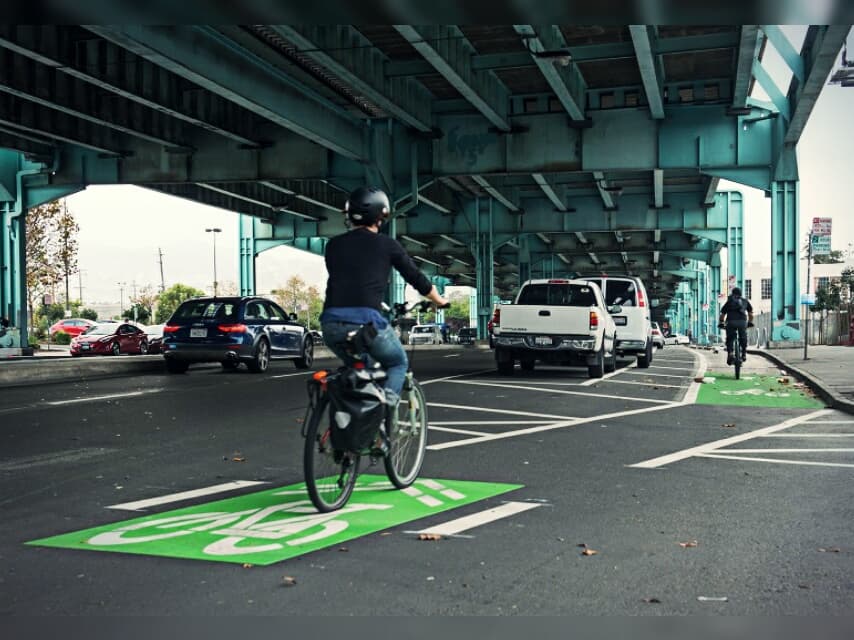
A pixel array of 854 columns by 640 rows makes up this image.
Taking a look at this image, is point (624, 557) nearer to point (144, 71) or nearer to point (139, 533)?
point (139, 533)

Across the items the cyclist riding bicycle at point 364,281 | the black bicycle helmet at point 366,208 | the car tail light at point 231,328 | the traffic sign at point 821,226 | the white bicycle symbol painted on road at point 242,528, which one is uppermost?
the traffic sign at point 821,226

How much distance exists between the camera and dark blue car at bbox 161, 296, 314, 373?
70.5 ft

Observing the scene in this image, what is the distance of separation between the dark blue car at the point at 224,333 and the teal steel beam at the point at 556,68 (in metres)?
8.15

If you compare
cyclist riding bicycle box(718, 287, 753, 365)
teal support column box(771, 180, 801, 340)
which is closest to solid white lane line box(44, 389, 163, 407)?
cyclist riding bicycle box(718, 287, 753, 365)

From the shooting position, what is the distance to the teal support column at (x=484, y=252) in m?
47.2

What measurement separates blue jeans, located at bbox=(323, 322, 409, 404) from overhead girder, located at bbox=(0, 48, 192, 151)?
58.0 feet

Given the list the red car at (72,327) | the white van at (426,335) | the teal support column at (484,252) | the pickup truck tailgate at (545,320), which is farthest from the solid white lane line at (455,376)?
the red car at (72,327)

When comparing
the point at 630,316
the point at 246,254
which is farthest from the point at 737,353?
the point at 246,254

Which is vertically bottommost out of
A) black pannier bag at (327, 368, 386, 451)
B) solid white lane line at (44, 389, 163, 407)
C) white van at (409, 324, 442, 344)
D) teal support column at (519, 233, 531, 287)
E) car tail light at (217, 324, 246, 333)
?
white van at (409, 324, 442, 344)

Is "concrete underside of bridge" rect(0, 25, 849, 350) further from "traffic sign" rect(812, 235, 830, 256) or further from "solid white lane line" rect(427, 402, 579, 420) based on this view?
"solid white lane line" rect(427, 402, 579, 420)

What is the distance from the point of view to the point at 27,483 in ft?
25.1

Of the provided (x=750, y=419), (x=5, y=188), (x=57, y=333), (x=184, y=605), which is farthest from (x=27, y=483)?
(x=57, y=333)

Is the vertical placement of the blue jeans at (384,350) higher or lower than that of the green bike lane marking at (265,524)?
higher

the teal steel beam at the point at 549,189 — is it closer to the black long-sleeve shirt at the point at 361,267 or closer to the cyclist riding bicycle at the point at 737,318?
the cyclist riding bicycle at the point at 737,318
